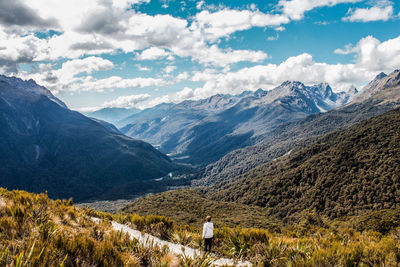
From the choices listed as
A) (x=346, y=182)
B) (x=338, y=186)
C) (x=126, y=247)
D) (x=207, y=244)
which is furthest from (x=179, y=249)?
(x=346, y=182)

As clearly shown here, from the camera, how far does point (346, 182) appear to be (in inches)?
3487

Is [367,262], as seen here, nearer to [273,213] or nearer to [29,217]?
[29,217]

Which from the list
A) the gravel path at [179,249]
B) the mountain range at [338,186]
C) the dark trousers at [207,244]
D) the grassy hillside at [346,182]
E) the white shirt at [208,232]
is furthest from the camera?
the grassy hillside at [346,182]

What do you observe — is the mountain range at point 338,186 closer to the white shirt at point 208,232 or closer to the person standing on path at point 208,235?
the person standing on path at point 208,235

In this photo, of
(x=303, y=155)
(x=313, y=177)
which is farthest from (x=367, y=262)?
(x=303, y=155)

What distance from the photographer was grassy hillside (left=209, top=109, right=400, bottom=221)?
248 feet

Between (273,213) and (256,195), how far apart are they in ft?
77.0

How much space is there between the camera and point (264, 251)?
10.7 meters

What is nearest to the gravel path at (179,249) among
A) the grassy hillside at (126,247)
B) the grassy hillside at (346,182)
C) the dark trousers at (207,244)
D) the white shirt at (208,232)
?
the grassy hillside at (126,247)

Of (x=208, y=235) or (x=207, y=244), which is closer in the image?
(x=208, y=235)

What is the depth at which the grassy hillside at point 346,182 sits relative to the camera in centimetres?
7562

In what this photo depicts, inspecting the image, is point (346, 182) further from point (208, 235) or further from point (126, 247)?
point (126, 247)

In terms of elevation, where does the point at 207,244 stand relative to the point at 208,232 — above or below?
below

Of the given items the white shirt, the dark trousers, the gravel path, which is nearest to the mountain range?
the gravel path
